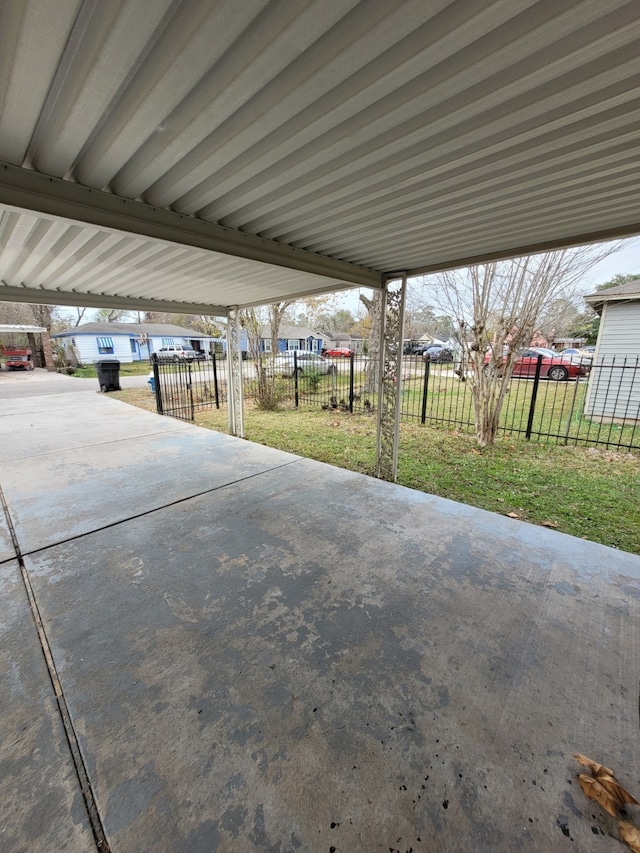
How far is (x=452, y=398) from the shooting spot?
926 centimetres

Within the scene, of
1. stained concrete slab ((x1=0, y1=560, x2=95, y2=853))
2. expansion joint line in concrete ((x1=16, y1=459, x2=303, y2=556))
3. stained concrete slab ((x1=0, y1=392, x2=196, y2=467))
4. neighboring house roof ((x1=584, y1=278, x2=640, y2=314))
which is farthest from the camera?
neighboring house roof ((x1=584, y1=278, x2=640, y2=314))

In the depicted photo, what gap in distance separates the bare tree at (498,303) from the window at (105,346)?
23696mm

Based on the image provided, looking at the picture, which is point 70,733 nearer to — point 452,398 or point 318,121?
point 318,121

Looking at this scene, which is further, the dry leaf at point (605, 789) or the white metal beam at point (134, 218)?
the white metal beam at point (134, 218)

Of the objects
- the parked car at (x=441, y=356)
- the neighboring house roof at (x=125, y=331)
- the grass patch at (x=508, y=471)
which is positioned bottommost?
the grass patch at (x=508, y=471)

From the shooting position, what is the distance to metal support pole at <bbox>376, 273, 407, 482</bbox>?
423 cm

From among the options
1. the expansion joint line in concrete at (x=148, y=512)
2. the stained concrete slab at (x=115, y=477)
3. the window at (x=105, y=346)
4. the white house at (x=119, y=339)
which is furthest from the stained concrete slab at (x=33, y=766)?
the window at (x=105, y=346)

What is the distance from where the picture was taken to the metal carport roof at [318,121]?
3.70 ft

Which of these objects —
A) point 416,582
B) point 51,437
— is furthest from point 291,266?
point 51,437

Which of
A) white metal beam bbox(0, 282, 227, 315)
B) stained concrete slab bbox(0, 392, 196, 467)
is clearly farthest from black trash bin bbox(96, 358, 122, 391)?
white metal beam bbox(0, 282, 227, 315)

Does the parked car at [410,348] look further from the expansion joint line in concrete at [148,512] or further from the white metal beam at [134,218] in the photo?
the expansion joint line in concrete at [148,512]

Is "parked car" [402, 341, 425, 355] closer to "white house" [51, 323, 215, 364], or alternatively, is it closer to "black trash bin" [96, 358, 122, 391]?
"black trash bin" [96, 358, 122, 391]

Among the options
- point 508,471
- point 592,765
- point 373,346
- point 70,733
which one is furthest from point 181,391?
Answer: point 592,765

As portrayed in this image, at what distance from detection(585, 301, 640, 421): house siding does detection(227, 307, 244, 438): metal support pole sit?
7373mm
